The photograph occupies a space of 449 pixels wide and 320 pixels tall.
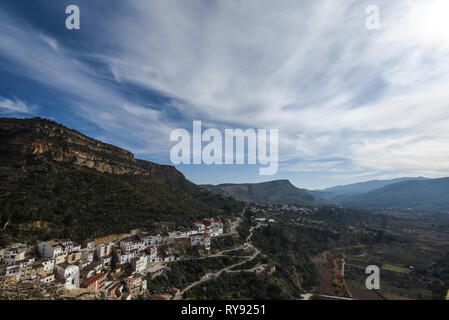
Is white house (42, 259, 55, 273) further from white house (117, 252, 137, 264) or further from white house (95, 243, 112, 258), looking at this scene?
white house (117, 252, 137, 264)

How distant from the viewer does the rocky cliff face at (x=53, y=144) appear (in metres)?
36.2

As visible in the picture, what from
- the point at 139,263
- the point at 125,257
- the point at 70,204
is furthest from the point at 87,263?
the point at 70,204

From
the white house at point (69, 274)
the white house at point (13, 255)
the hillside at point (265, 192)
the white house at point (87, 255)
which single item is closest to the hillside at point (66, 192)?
the white house at point (13, 255)

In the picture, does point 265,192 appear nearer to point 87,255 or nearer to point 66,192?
point 66,192

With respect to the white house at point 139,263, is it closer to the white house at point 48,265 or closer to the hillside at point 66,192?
the hillside at point 66,192

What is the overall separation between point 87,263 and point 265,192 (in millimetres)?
170663

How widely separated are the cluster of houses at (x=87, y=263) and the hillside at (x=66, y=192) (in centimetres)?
247

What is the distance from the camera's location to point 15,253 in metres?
19.7

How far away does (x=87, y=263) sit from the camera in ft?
75.1

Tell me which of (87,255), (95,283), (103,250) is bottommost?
(95,283)

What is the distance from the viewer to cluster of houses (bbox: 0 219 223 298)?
19.0 m

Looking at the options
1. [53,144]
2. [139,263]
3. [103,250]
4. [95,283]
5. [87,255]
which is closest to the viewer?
[95,283]

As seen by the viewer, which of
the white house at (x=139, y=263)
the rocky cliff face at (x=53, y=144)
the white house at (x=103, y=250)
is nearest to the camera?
the white house at (x=139, y=263)
